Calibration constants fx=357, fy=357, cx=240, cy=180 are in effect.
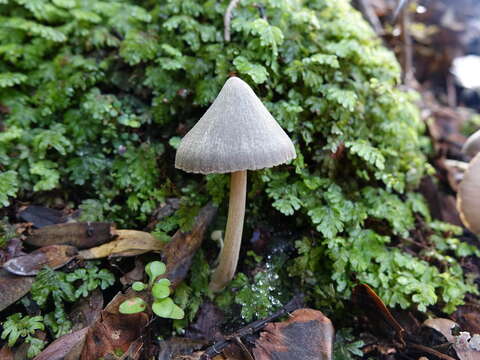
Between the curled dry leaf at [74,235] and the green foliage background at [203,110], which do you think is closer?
the curled dry leaf at [74,235]

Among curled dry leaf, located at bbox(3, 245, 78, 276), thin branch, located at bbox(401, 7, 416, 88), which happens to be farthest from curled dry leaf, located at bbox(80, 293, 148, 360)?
thin branch, located at bbox(401, 7, 416, 88)

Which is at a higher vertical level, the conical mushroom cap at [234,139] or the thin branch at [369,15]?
the thin branch at [369,15]

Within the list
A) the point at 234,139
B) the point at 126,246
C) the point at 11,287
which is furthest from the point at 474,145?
the point at 11,287

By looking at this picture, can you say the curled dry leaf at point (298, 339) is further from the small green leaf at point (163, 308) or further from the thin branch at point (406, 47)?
the thin branch at point (406, 47)

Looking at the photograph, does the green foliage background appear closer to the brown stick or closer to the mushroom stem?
the mushroom stem

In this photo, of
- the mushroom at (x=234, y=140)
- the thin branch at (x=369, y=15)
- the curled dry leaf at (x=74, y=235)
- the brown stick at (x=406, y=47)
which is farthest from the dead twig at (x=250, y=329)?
the thin branch at (x=369, y=15)

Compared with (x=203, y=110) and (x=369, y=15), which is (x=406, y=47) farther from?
(x=203, y=110)
